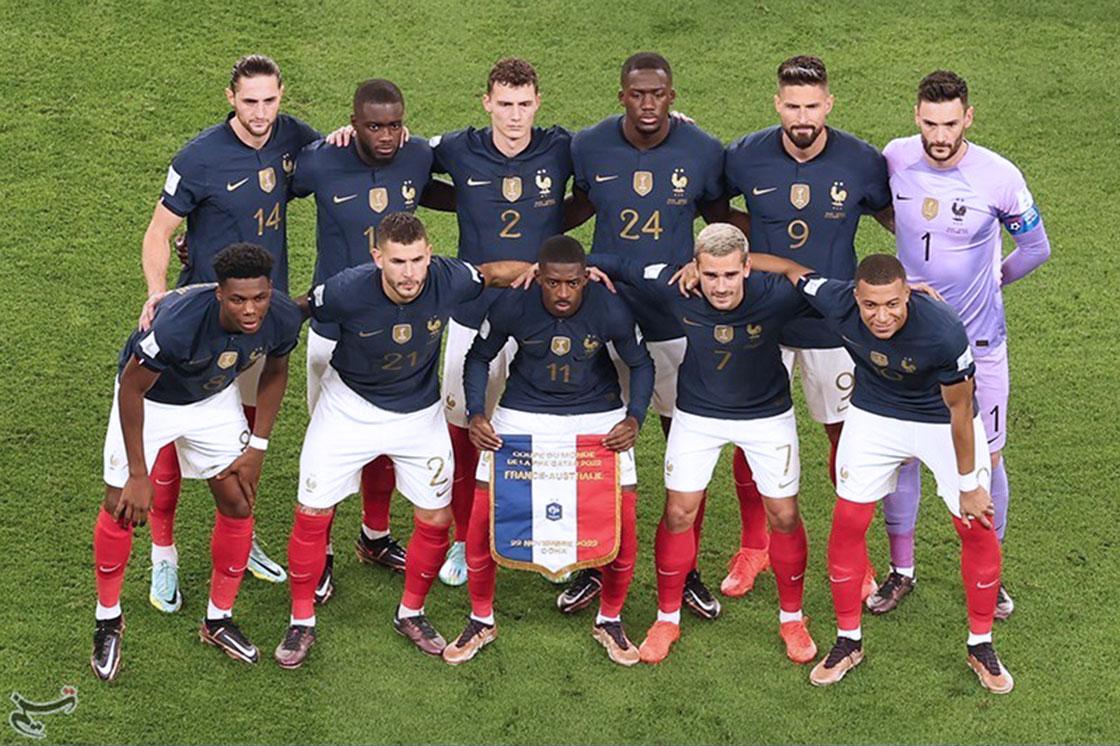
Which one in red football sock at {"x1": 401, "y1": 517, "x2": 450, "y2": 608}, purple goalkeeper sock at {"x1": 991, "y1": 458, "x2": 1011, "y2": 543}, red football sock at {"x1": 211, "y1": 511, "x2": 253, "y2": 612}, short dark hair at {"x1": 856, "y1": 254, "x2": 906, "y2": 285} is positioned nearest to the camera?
short dark hair at {"x1": 856, "y1": 254, "x2": 906, "y2": 285}

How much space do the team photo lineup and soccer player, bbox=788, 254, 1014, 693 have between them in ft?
0.05

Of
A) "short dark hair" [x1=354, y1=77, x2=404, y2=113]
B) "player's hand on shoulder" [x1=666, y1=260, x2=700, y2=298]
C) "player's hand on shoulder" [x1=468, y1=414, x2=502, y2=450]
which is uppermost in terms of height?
"short dark hair" [x1=354, y1=77, x2=404, y2=113]

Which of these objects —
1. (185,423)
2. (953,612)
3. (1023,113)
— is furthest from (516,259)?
(1023,113)

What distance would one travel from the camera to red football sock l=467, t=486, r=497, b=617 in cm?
860

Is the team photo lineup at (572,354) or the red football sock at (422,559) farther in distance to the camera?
the red football sock at (422,559)

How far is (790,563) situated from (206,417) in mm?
2518

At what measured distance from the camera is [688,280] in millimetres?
8328

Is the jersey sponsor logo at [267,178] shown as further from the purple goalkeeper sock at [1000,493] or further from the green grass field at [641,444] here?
the purple goalkeeper sock at [1000,493]

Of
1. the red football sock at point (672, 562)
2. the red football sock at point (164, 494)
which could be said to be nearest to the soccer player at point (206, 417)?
the red football sock at point (164, 494)

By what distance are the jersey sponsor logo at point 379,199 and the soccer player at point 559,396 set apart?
688 mm

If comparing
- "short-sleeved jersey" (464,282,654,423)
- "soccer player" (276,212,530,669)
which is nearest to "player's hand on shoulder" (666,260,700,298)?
"short-sleeved jersey" (464,282,654,423)

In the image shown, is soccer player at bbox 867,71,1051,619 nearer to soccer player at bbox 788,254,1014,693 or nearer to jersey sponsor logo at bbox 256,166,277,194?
soccer player at bbox 788,254,1014,693

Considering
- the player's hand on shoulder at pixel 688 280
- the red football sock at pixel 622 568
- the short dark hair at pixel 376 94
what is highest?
the short dark hair at pixel 376 94

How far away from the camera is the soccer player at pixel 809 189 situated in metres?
8.55
